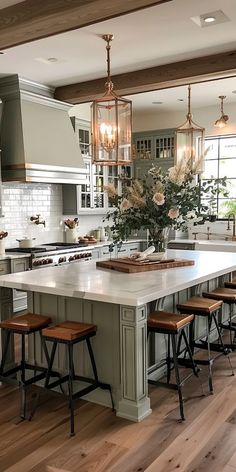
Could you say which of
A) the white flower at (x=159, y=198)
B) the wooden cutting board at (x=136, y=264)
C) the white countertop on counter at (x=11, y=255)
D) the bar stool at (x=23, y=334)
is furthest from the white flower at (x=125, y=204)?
the white countertop on counter at (x=11, y=255)

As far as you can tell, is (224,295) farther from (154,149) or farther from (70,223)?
(154,149)

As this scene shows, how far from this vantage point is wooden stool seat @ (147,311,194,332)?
2.99 meters

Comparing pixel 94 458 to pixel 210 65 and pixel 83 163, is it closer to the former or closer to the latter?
pixel 210 65

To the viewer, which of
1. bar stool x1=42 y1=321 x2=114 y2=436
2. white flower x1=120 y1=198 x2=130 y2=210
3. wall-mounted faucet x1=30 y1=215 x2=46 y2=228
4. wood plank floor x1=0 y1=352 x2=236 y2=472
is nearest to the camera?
wood plank floor x1=0 y1=352 x2=236 y2=472

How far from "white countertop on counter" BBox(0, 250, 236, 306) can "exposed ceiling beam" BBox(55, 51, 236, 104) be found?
2.09 m

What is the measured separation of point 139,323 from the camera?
2871mm

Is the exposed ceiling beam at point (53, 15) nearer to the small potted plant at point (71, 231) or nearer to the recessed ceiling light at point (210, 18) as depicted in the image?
Result: the recessed ceiling light at point (210, 18)

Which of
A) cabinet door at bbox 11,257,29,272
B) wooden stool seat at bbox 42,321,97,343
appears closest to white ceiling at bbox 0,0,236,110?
cabinet door at bbox 11,257,29,272

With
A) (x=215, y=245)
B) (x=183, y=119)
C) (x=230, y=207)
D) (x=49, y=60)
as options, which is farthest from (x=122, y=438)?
(x=183, y=119)

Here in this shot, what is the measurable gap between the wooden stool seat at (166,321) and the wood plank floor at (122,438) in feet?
1.92

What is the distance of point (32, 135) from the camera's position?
5.62 meters

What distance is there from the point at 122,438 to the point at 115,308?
0.80 metres

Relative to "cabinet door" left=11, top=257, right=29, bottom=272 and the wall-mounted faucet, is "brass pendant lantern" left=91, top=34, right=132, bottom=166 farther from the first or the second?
the wall-mounted faucet

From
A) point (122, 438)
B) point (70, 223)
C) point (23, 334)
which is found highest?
point (70, 223)
